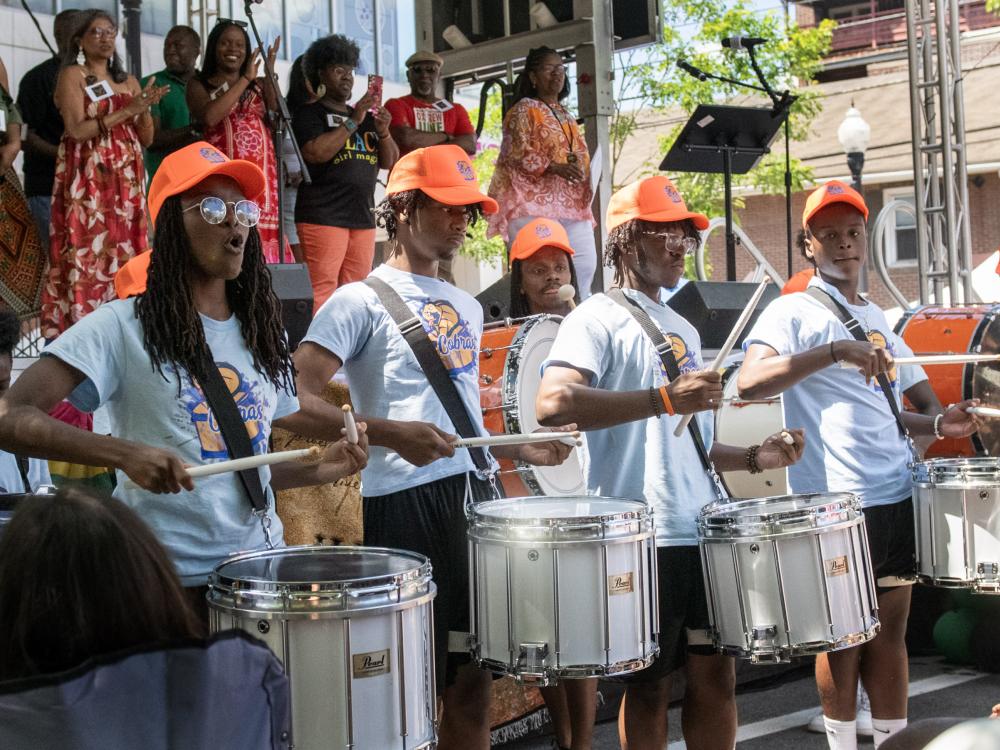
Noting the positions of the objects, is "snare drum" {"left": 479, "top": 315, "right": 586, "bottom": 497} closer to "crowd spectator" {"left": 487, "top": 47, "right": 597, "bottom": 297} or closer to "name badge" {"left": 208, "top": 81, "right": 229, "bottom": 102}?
"crowd spectator" {"left": 487, "top": 47, "right": 597, "bottom": 297}

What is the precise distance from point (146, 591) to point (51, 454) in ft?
3.31

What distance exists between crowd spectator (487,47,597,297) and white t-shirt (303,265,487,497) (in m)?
3.40

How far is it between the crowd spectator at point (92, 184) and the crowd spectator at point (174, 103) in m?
0.38

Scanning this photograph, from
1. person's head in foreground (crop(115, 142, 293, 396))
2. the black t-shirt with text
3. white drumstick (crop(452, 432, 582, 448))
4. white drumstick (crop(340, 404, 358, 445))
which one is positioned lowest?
white drumstick (crop(452, 432, 582, 448))

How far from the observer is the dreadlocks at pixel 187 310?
2896mm

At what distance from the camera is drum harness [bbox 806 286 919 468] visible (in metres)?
4.56

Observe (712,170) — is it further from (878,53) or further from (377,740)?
(878,53)

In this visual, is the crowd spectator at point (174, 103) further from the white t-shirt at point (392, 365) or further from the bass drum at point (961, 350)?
the bass drum at point (961, 350)

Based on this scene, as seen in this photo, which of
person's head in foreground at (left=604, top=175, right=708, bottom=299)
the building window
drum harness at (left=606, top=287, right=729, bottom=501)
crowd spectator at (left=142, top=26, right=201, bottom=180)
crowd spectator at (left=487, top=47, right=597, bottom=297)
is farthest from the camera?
the building window

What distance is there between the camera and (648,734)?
12.5ft

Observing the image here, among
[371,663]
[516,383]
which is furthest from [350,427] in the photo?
[516,383]

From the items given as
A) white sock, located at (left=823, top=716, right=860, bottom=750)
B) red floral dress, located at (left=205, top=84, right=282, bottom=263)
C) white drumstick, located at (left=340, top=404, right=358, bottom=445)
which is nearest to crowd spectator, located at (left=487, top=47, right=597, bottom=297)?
red floral dress, located at (left=205, top=84, right=282, bottom=263)

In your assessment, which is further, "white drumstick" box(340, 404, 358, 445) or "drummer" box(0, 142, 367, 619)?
"white drumstick" box(340, 404, 358, 445)

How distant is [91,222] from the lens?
5922 millimetres
